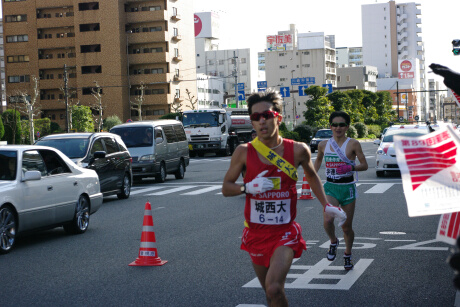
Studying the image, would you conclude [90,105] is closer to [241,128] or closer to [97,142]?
[241,128]

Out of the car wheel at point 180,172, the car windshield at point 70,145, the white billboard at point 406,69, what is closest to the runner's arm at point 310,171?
the car windshield at point 70,145

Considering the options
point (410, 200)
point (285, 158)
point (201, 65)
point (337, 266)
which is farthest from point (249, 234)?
point (201, 65)

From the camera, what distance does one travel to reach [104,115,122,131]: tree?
8289 centimetres

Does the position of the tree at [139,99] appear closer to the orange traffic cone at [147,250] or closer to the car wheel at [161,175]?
the car wheel at [161,175]

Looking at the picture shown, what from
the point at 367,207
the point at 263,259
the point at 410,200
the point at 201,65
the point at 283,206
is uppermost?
the point at 201,65

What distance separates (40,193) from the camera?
416 inches

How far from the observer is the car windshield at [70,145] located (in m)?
17.0

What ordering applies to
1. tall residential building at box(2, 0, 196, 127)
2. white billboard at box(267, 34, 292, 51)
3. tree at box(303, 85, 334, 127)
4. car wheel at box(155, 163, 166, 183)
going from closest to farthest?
1. car wheel at box(155, 163, 166, 183)
2. tree at box(303, 85, 334, 127)
3. tall residential building at box(2, 0, 196, 127)
4. white billboard at box(267, 34, 292, 51)

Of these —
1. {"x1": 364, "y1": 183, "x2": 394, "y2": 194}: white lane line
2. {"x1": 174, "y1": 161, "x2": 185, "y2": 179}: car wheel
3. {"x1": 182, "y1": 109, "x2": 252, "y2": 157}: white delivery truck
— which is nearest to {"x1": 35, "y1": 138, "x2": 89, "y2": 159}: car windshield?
{"x1": 364, "y1": 183, "x2": 394, "y2": 194}: white lane line

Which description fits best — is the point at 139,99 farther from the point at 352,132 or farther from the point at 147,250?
the point at 147,250

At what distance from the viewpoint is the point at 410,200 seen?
99.0 inches

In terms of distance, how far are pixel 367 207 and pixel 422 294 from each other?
337 inches

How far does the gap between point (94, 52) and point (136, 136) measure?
69.4 meters

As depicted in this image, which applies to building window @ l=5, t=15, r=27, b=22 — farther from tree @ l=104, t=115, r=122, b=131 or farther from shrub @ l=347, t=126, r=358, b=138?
shrub @ l=347, t=126, r=358, b=138
